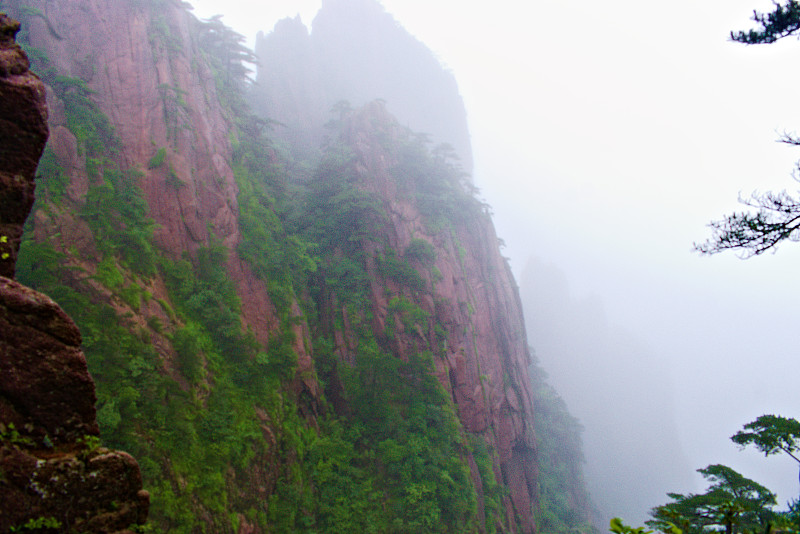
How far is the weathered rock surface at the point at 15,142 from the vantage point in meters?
3.98

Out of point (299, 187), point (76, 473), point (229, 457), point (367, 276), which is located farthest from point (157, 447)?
point (299, 187)

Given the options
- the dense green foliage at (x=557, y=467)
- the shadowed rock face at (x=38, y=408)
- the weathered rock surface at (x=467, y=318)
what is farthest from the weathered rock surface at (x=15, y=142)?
the dense green foliage at (x=557, y=467)

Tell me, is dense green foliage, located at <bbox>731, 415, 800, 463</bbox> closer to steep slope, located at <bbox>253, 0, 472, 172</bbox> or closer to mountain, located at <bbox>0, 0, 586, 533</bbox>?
mountain, located at <bbox>0, 0, 586, 533</bbox>

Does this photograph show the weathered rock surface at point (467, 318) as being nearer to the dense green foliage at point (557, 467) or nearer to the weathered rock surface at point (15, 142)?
the dense green foliage at point (557, 467)

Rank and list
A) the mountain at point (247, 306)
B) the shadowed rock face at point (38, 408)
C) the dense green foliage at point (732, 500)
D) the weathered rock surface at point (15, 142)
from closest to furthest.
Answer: the shadowed rock face at point (38, 408) < the weathered rock surface at point (15, 142) < the dense green foliage at point (732, 500) < the mountain at point (247, 306)

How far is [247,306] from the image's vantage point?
1345 centimetres

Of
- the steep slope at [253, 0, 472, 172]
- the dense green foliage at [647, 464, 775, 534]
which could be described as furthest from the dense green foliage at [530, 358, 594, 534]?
the steep slope at [253, 0, 472, 172]

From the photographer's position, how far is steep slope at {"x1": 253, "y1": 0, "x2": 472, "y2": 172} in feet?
131

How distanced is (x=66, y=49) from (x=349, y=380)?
15.3 metres

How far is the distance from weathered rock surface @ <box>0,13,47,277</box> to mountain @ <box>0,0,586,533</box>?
5.16 m

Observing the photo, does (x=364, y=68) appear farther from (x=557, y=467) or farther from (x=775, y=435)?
(x=775, y=435)

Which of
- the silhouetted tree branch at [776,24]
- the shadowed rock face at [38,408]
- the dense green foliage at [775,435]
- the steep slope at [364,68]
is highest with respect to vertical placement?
the steep slope at [364,68]

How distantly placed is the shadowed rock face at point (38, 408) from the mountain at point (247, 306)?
5040 millimetres

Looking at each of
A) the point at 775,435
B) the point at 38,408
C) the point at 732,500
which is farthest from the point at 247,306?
the point at 775,435
